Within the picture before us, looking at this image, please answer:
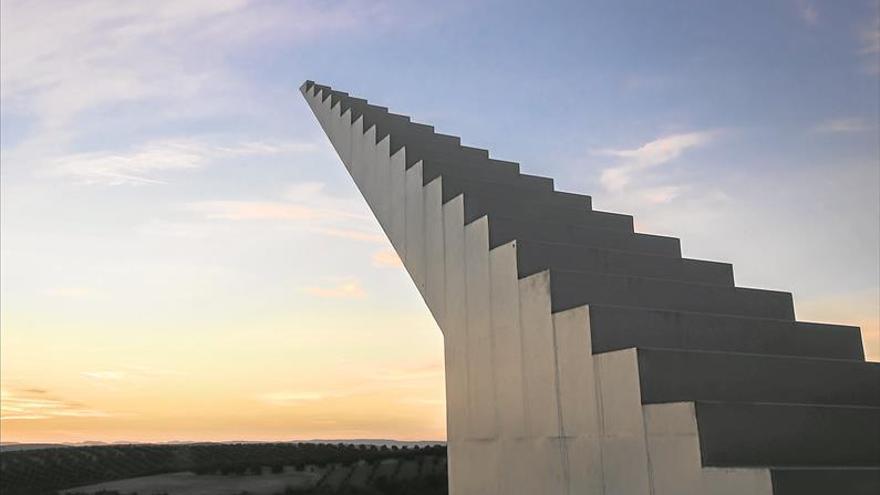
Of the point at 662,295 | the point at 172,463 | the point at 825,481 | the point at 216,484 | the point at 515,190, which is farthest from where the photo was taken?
the point at 172,463

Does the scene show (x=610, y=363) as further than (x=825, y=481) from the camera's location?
Yes

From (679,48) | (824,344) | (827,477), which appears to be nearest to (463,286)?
(824,344)

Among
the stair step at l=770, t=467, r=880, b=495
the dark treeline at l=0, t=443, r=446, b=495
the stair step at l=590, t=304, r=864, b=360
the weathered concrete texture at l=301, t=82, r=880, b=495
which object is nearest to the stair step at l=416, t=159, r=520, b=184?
the weathered concrete texture at l=301, t=82, r=880, b=495

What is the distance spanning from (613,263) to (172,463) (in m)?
38.1

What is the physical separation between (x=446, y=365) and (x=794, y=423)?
297 cm

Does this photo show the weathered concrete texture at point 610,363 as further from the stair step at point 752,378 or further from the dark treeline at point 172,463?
the dark treeline at point 172,463

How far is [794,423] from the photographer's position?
3.32 meters

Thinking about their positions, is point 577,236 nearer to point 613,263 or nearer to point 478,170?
point 613,263

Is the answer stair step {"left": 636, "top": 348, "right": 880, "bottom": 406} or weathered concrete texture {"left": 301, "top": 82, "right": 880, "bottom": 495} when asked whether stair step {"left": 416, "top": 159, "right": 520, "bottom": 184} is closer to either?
weathered concrete texture {"left": 301, "top": 82, "right": 880, "bottom": 495}

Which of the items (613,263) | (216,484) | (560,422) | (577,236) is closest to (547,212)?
(577,236)

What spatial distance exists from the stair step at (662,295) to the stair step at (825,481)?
1830 millimetres

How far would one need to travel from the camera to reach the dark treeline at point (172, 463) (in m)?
24.5

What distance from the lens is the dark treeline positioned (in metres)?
24.5

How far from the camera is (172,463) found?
37.8 meters
